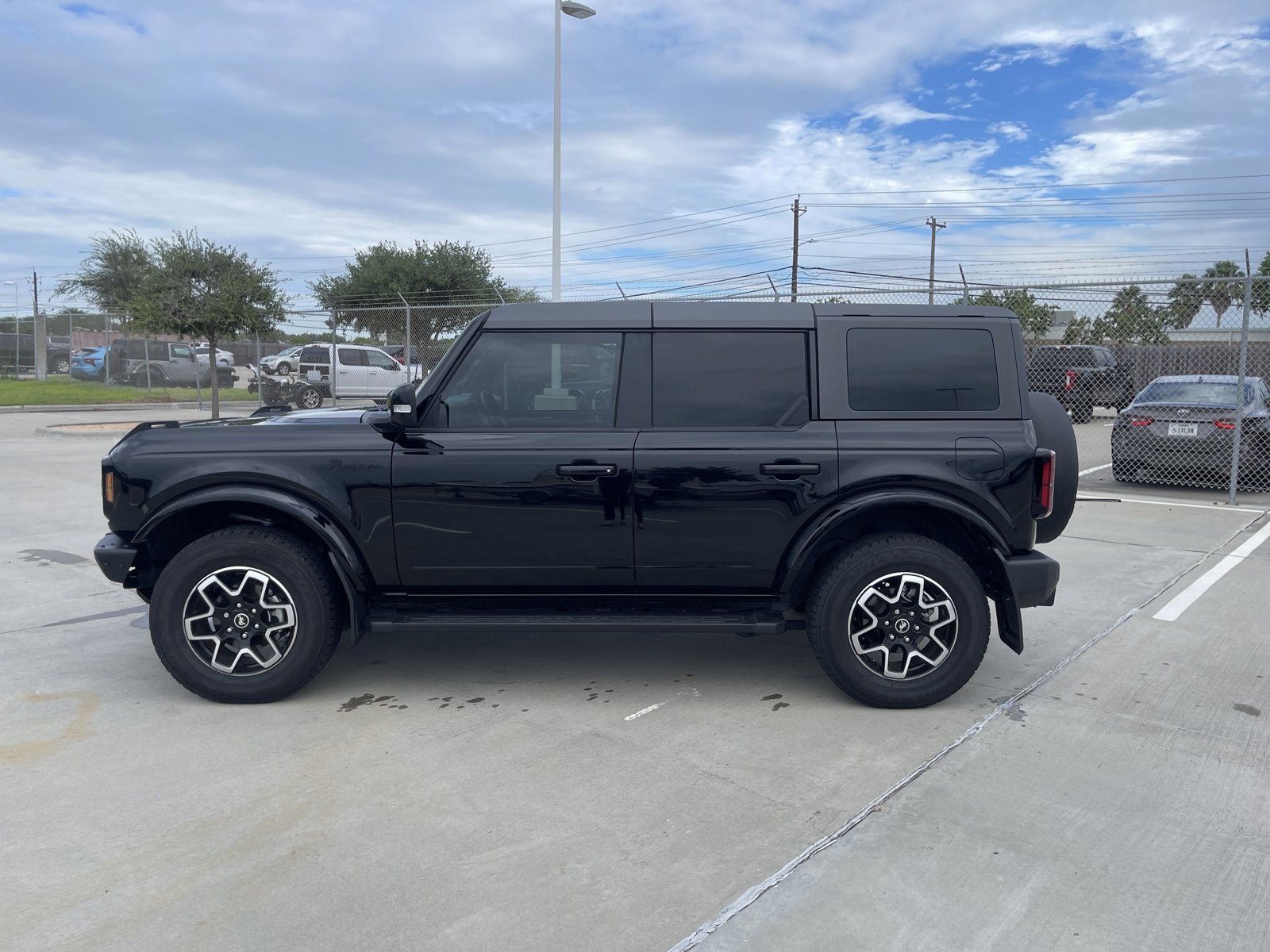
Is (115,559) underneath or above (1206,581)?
above

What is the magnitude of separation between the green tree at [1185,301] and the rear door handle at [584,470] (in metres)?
7.94

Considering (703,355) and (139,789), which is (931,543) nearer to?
(703,355)

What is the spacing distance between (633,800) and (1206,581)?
544 cm

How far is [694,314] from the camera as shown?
15.0 feet

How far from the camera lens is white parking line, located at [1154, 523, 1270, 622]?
618 centimetres

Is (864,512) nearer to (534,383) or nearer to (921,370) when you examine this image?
(921,370)

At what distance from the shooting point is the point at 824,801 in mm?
3520

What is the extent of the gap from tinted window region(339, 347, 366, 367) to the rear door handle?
21825mm

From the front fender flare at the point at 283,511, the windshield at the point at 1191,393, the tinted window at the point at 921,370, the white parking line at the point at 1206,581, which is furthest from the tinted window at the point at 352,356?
the tinted window at the point at 921,370

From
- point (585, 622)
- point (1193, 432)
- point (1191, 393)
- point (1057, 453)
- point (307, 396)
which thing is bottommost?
point (585, 622)

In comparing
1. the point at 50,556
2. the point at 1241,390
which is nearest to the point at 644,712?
the point at 50,556

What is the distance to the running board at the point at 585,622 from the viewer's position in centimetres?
441

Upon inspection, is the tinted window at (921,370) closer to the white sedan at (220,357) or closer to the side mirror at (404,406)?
the side mirror at (404,406)

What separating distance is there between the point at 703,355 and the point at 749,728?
5.44ft
